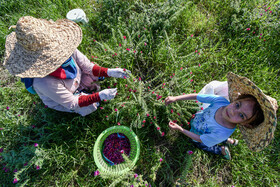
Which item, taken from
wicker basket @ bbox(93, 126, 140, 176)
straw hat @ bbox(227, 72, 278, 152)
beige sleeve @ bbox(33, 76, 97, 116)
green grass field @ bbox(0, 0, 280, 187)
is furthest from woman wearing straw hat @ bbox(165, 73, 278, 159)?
beige sleeve @ bbox(33, 76, 97, 116)

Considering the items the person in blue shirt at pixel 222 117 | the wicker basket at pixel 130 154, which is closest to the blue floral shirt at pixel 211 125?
the person in blue shirt at pixel 222 117

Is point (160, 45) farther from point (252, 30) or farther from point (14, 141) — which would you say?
point (14, 141)

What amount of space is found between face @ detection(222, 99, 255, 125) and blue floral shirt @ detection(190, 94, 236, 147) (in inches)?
7.2

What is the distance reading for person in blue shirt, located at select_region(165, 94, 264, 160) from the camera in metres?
1.51

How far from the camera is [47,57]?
63.5 inches

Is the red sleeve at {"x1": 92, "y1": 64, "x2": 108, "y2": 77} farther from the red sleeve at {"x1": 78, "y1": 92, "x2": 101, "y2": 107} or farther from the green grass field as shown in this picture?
the red sleeve at {"x1": 78, "y1": 92, "x2": 101, "y2": 107}

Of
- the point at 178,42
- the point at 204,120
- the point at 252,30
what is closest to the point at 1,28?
the point at 178,42

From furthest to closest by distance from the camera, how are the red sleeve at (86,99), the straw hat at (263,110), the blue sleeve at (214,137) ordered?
the red sleeve at (86,99), the blue sleeve at (214,137), the straw hat at (263,110)

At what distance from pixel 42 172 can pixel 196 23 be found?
133 inches

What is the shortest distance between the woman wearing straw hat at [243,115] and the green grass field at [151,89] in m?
0.23

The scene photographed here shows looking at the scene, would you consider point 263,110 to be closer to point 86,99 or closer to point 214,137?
point 214,137

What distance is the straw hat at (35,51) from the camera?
1.46 meters

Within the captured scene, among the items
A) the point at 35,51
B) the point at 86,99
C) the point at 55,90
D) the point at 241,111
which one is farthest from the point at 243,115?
the point at 35,51

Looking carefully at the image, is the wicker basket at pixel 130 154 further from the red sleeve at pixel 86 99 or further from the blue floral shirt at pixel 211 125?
the blue floral shirt at pixel 211 125
